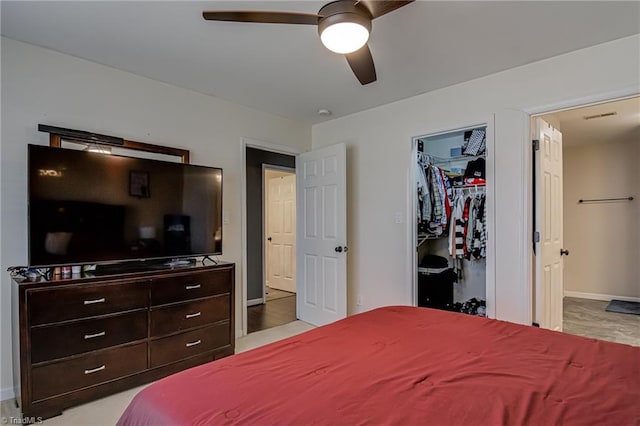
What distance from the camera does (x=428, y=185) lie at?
4180mm

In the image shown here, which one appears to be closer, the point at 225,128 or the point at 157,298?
the point at 157,298

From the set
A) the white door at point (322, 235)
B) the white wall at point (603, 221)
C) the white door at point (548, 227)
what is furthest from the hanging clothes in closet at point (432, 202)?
the white wall at point (603, 221)

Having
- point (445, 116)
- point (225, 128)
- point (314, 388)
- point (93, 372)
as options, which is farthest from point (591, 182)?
point (93, 372)

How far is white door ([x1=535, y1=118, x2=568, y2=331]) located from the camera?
2.89m

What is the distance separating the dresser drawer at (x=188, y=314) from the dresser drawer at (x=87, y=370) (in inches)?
7.0

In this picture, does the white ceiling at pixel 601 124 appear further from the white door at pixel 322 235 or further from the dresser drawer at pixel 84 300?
the dresser drawer at pixel 84 300

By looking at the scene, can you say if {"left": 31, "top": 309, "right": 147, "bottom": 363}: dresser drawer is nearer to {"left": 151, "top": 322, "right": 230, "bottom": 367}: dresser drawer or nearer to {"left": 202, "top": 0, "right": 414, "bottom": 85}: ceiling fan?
{"left": 151, "top": 322, "right": 230, "bottom": 367}: dresser drawer

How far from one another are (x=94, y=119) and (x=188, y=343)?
1934mm

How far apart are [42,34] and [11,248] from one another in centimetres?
147

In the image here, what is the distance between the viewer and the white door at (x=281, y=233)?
20.1 feet

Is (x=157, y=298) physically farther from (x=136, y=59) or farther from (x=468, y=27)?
(x=468, y=27)

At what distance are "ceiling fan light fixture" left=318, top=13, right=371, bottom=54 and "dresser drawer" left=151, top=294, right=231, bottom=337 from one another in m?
2.15

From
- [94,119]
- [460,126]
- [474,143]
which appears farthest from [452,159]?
[94,119]

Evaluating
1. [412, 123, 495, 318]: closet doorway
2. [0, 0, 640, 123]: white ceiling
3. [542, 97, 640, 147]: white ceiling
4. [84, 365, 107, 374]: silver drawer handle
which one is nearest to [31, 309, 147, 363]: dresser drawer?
[84, 365, 107, 374]: silver drawer handle
